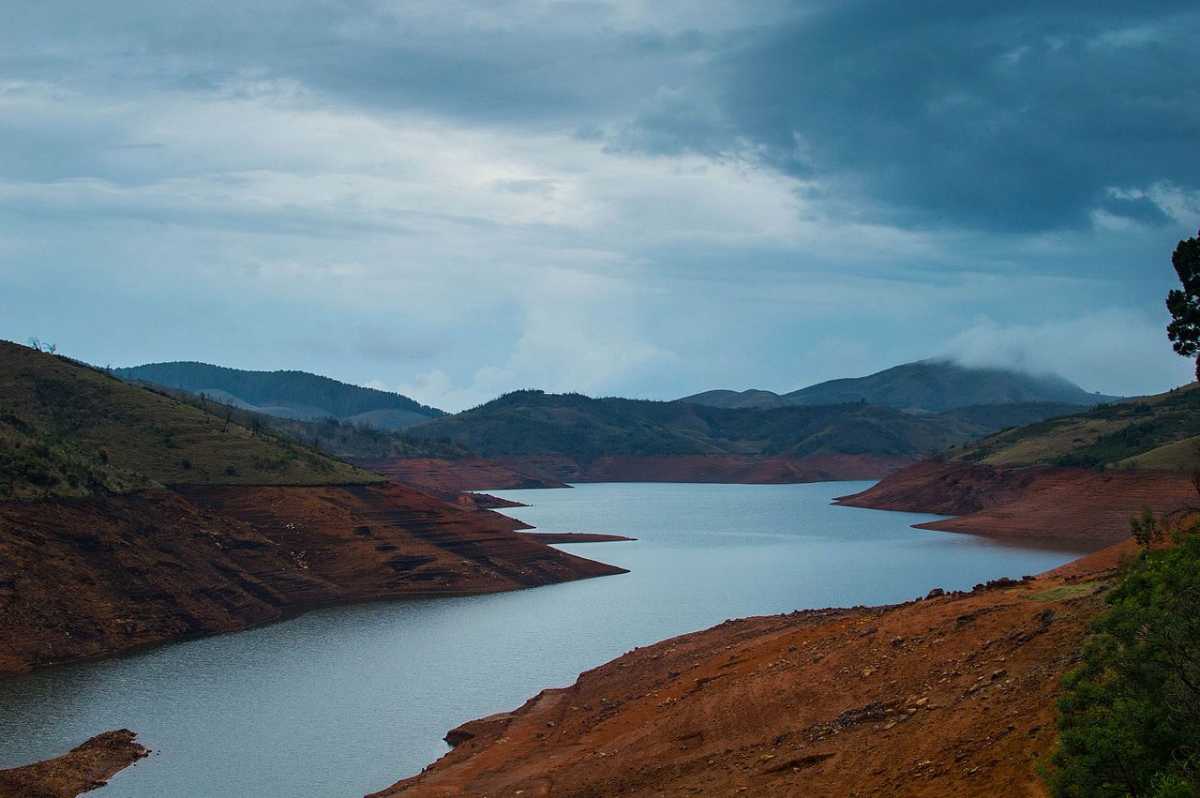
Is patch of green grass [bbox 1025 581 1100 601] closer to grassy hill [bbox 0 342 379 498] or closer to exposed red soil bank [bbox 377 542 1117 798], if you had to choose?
exposed red soil bank [bbox 377 542 1117 798]

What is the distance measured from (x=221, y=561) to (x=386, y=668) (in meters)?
24.6

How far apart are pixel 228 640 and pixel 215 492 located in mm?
23006

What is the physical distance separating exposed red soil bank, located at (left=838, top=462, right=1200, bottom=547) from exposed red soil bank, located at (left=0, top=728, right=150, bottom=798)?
7175 centimetres

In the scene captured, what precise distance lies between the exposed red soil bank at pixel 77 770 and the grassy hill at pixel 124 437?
32.8 meters

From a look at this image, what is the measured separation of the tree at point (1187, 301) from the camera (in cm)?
4091

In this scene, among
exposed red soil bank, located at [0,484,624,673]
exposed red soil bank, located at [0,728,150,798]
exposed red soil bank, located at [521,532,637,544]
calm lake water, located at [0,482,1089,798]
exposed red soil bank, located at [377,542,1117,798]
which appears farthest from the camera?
exposed red soil bank, located at [521,532,637,544]

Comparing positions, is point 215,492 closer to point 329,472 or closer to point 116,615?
point 329,472

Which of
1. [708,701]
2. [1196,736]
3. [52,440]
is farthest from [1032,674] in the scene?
[52,440]

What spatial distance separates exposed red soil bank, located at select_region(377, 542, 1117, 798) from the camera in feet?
61.6

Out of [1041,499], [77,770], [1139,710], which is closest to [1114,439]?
[1041,499]

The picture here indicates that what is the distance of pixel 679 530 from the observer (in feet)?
388

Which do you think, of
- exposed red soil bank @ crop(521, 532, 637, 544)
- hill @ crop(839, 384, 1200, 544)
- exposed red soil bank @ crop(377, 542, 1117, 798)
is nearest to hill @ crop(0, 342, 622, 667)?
exposed red soil bank @ crop(521, 532, 637, 544)

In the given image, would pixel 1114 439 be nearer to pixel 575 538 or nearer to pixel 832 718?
pixel 575 538

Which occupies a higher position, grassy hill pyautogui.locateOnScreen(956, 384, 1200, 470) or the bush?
grassy hill pyautogui.locateOnScreen(956, 384, 1200, 470)
